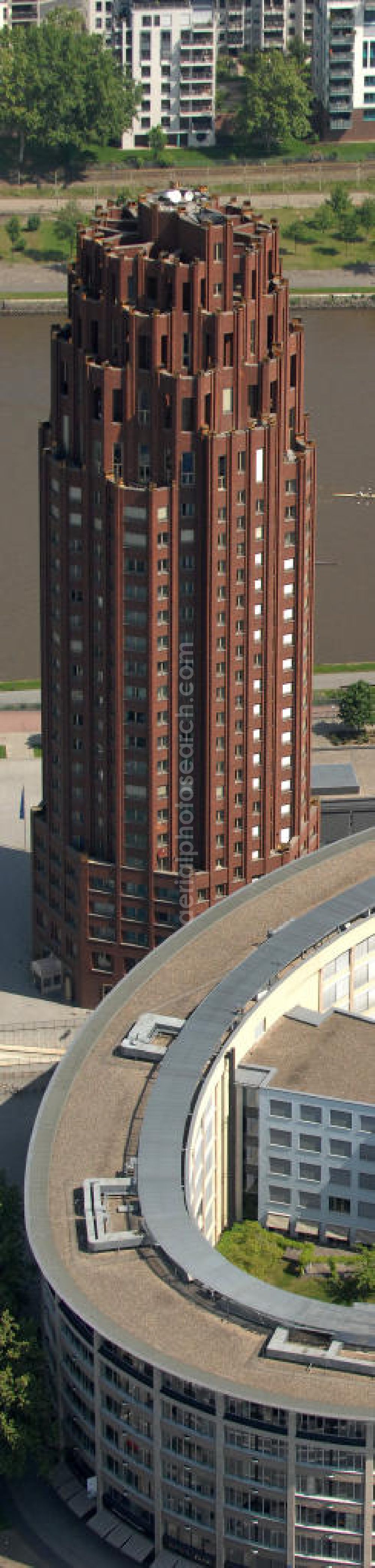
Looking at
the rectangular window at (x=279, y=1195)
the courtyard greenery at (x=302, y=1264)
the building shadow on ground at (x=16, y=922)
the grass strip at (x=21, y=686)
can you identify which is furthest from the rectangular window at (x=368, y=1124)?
the grass strip at (x=21, y=686)

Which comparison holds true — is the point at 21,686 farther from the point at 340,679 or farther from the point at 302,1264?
the point at 302,1264

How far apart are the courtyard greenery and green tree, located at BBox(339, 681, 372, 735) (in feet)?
177

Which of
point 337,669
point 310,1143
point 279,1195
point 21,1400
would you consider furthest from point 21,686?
point 21,1400

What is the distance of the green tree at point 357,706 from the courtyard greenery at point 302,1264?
177 feet

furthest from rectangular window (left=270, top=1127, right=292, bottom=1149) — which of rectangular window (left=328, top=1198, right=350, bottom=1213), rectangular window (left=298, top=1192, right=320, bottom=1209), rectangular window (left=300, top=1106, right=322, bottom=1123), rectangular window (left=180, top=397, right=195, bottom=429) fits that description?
rectangular window (left=180, top=397, right=195, bottom=429)

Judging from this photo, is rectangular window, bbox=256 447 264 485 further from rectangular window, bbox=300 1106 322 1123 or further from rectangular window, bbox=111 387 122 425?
rectangular window, bbox=300 1106 322 1123

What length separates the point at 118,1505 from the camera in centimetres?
11725

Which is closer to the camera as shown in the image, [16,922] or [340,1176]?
[340,1176]

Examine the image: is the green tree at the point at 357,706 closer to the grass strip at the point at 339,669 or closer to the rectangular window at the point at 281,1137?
the grass strip at the point at 339,669

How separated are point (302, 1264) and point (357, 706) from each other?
58084 mm

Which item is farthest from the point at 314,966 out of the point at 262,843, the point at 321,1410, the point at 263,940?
the point at 321,1410

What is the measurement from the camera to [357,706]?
18188 cm

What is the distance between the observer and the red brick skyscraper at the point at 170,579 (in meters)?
142

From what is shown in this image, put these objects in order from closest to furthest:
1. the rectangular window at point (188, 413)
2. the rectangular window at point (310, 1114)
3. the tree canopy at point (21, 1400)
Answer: the tree canopy at point (21, 1400) < the rectangular window at point (310, 1114) < the rectangular window at point (188, 413)
